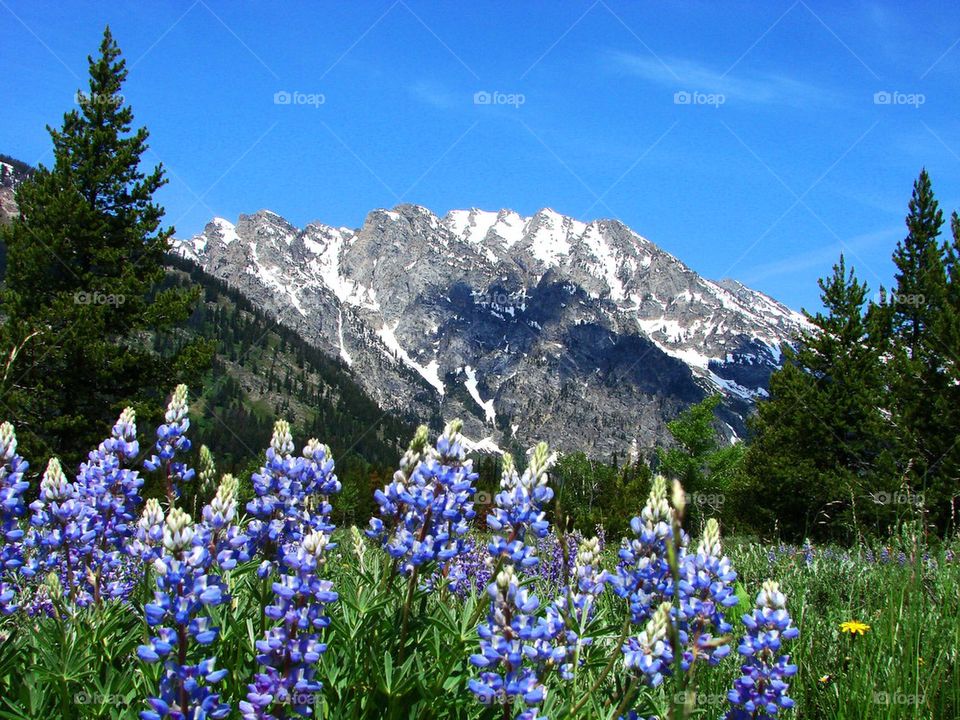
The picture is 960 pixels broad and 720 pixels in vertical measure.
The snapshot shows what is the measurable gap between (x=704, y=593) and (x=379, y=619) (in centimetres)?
145

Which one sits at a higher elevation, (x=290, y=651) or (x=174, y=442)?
(x=174, y=442)

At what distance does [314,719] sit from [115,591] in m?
1.70

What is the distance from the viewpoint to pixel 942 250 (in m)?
26.7

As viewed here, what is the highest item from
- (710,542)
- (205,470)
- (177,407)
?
(177,407)

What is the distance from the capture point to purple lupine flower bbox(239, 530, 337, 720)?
7.32ft

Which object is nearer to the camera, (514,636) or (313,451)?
(514,636)

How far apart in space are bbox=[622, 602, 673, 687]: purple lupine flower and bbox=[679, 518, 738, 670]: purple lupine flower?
15 cm

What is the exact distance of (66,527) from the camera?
3.68 meters

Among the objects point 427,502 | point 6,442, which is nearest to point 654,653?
point 427,502

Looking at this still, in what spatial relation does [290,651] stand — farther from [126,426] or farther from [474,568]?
[474,568]

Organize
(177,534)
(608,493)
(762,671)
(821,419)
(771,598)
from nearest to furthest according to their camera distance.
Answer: (177,534) < (762,671) < (771,598) < (821,419) < (608,493)

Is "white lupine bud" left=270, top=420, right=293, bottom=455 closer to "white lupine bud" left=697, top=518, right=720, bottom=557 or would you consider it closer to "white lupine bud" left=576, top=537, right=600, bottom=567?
"white lupine bud" left=576, top=537, right=600, bottom=567

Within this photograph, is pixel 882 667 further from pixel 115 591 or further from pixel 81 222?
pixel 81 222

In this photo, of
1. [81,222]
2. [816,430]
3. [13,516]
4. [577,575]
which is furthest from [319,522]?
[816,430]
